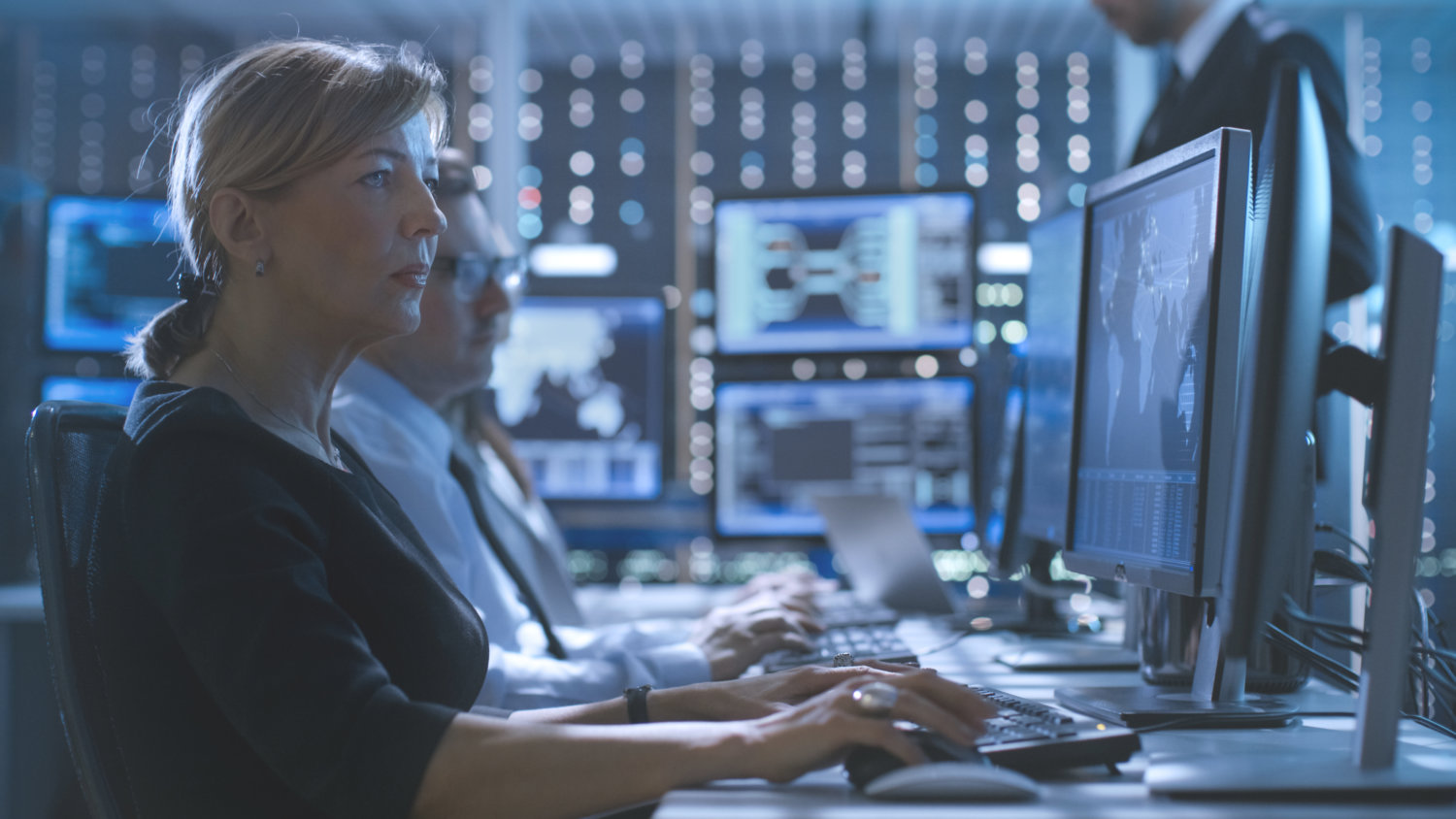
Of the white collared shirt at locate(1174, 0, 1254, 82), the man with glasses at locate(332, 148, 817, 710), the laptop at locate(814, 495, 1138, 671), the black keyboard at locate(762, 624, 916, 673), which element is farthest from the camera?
the white collared shirt at locate(1174, 0, 1254, 82)

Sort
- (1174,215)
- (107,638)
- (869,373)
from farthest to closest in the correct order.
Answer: (869,373), (1174,215), (107,638)

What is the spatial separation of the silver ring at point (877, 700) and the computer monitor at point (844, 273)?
61.6 inches

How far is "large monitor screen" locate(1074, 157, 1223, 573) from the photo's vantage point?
94 cm

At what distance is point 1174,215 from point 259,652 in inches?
35.1

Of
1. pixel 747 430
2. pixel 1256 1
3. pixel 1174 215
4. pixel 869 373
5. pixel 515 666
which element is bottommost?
pixel 515 666

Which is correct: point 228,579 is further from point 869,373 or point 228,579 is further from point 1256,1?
point 1256,1

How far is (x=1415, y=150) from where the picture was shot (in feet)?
11.6

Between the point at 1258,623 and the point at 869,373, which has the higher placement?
the point at 869,373

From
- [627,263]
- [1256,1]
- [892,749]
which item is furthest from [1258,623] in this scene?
[627,263]

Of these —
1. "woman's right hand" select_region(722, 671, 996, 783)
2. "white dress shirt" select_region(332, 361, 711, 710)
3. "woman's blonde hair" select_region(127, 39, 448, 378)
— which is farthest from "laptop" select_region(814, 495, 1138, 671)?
"woman's blonde hair" select_region(127, 39, 448, 378)

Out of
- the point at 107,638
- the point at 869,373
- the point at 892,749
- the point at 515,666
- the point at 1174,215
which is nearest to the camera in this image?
the point at 892,749

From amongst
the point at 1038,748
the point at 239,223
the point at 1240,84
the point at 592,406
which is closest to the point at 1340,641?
the point at 1038,748

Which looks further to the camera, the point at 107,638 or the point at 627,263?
the point at 627,263

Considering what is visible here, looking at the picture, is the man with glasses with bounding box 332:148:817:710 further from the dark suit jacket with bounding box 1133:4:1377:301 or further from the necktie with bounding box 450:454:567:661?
the dark suit jacket with bounding box 1133:4:1377:301
